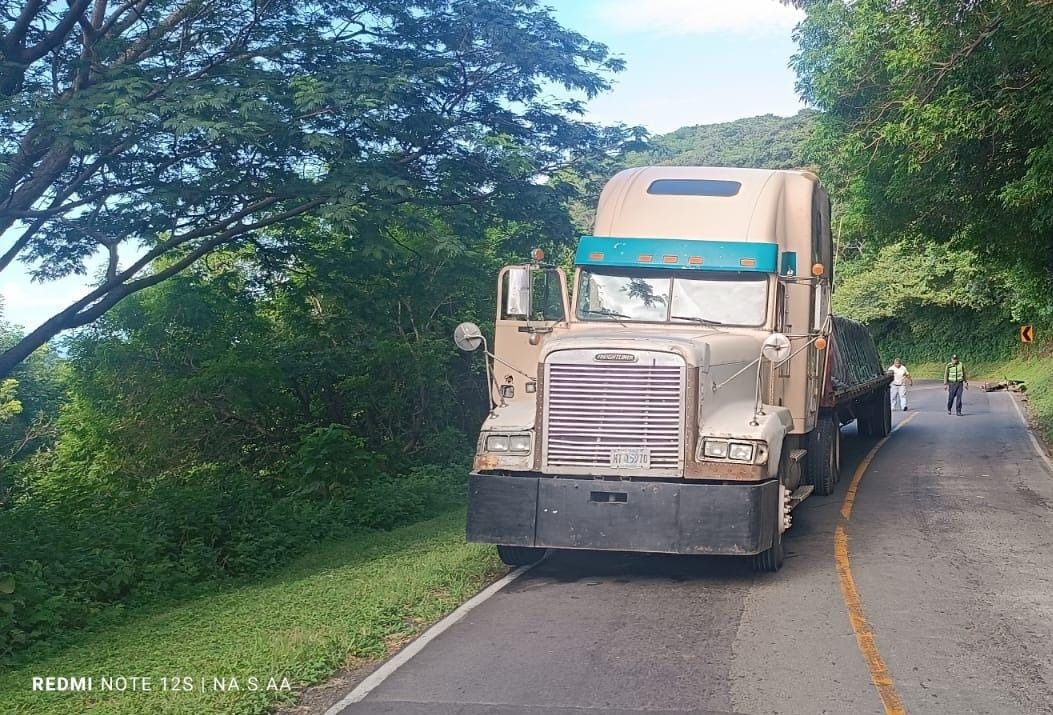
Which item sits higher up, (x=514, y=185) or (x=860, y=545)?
(x=514, y=185)

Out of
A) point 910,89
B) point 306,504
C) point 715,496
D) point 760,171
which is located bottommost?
point 306,504

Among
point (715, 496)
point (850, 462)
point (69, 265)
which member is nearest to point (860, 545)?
point (715, 496)

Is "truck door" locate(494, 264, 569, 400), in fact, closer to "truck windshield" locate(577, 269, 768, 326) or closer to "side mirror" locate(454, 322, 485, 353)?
"truck windshield" locate(577, 269, 768, 326)

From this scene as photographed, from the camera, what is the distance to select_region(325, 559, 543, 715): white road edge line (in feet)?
21.1

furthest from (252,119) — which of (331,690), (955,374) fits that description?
(955,374)

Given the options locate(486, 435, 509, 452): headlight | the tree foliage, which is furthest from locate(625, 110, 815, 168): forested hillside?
locate(486, 435, 509, 452): headlight

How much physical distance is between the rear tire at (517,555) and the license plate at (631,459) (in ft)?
5.09

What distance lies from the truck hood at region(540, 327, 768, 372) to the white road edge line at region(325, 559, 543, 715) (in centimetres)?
213

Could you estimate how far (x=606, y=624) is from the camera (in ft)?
26.3

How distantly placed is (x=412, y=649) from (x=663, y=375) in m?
3.27

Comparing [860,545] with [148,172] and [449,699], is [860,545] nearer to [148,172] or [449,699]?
[449,699]

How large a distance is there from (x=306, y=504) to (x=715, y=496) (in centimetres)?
921

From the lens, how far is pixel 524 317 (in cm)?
1091

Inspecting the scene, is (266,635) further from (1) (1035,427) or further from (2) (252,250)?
(1) (1035,427)
